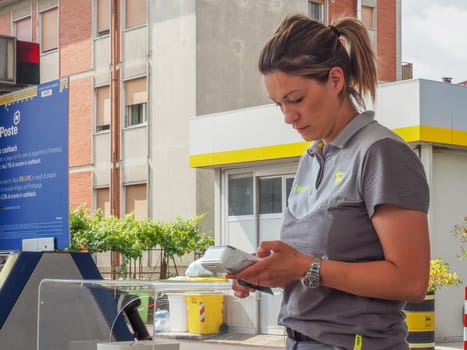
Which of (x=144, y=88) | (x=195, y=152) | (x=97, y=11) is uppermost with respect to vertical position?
(x=97, y=11)

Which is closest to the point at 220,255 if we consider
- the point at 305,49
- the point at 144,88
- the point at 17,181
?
the point at 305,49

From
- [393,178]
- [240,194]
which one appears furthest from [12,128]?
[240,194]

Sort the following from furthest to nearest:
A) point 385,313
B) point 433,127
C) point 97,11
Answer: point 97,11 < point 433,127 < point 385,313

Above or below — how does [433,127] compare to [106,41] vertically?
below

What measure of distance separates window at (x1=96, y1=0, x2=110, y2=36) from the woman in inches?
1087

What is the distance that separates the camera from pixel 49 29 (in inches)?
1243

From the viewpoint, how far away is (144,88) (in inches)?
1104

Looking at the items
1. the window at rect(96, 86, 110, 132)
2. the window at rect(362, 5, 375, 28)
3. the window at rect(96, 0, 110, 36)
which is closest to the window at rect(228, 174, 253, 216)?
the window at rect(96, 86, 110, 132)

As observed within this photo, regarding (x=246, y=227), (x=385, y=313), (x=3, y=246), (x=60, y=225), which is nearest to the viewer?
(x=385, y=313)

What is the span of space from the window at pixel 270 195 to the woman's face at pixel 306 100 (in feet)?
54.2

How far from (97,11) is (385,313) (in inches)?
1124

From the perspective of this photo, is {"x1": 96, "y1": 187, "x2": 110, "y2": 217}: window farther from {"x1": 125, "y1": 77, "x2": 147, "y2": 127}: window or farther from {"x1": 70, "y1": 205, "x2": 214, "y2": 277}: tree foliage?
{"x1": 70, "y1": 205, "x2": 214, "y2": 277}: tree foliage

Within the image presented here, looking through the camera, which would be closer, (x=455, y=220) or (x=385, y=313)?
(x=385, y=313)

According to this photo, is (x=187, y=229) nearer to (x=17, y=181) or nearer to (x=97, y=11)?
(x=97, y=11)
